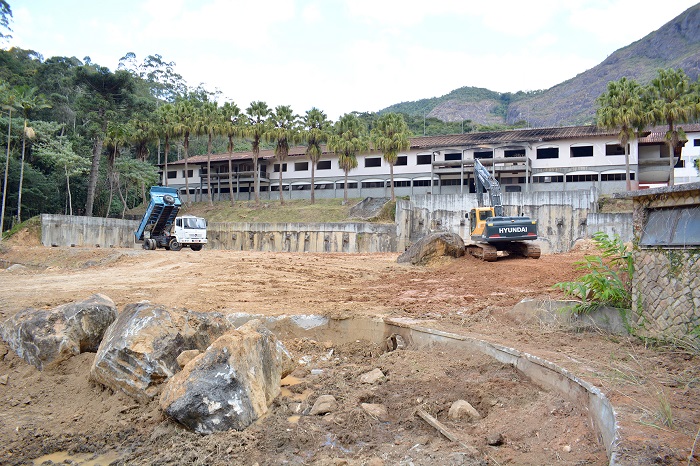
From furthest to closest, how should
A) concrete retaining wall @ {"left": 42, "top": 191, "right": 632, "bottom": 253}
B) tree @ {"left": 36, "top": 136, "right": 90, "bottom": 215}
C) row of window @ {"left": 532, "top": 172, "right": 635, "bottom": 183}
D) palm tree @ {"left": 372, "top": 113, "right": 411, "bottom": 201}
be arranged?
1. palm tree @ {"left": 372, "top": 113, "right": 411, "bottom": 201}
2. row of window @ {"left": 532, "top": 172, "right": 635, "bottom": 183}
3. tree @ {"left": 36, "top": 136, "right": 90, "bottom": 215}
4. concrete retaining wall @ {"left": 42, "top": 191, "right": 632, "bottom": 253}

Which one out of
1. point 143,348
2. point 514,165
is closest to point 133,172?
point 514,165

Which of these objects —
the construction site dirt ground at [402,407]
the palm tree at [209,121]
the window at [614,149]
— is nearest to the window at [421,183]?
the window at [614,149]

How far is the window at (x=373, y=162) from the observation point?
2063 inches

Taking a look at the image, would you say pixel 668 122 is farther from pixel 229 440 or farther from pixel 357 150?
pixel 229 440

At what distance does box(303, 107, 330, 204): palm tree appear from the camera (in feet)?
164

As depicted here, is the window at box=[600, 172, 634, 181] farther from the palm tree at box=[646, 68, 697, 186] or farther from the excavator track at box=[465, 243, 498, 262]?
the excavator track at box=[465, 243, 498, 262]

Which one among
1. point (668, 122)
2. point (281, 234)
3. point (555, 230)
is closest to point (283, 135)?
point (281, 234)

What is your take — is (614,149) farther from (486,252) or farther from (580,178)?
(486,252)

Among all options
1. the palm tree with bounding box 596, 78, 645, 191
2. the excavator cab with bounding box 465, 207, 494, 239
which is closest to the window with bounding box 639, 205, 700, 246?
the excavator cab with bounding box 465, 207, 494, 239

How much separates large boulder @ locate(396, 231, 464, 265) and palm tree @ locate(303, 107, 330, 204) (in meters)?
29.6

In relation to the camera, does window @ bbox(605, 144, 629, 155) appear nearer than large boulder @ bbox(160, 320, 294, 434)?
No

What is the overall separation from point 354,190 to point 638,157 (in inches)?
977

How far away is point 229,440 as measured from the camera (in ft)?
20.4

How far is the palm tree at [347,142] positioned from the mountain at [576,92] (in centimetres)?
8262
